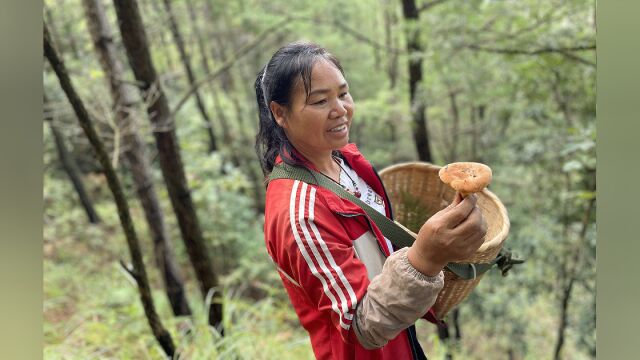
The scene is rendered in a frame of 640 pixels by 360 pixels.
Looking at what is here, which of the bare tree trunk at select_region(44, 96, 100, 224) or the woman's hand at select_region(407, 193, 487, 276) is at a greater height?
the woman's hand at select_region(407, 193, 487, 276)

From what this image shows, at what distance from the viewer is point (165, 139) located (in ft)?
9.14

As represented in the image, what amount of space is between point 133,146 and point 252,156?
6222 millimetres

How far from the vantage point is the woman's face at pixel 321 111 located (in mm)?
1103

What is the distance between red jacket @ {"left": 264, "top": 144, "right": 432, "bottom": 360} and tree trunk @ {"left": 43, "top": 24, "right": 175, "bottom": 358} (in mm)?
986

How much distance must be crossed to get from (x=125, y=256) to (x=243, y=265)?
2363mm

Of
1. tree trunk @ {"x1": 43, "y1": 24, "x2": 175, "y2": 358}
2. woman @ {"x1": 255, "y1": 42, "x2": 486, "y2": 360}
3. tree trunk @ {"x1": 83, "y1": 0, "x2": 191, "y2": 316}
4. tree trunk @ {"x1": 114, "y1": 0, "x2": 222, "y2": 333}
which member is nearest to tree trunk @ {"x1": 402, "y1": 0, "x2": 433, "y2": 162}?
tree trunk @ {"x1": 114, "y1": 0, "x2": 222, "y2": 333}

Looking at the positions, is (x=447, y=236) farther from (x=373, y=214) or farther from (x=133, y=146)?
(x=133, y=146)

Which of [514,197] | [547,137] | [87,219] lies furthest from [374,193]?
[87,219]

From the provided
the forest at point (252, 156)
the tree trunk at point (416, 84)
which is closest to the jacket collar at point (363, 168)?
the forest at point (252, 156)

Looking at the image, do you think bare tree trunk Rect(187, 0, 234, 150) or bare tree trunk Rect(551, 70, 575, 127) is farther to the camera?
bare tree trunk Rect(187, 0, 234, 150)

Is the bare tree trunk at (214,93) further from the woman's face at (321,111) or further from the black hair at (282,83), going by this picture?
the woman's face at (321,111)

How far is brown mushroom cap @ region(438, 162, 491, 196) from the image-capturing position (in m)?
0.88

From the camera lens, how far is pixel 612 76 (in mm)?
715

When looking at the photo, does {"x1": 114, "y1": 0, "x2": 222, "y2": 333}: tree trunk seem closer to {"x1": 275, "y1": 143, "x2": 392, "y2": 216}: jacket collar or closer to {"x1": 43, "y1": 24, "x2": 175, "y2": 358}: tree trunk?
{"x1": 43, "y1": 24, "x2": 175, "y2": 358}: tree trunk
